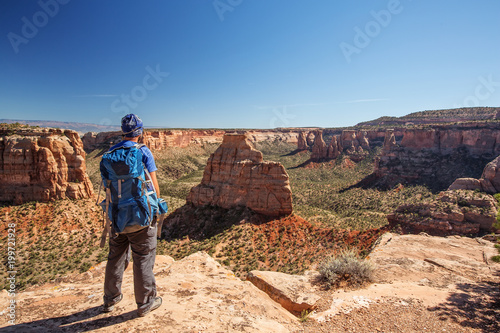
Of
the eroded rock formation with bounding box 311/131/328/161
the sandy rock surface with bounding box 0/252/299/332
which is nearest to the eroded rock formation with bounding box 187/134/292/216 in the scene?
the sandy rock surface with bounding box 0/252/299/332

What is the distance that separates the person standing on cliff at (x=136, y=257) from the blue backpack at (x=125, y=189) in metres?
0.15

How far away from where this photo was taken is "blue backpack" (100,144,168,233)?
14.7 feet

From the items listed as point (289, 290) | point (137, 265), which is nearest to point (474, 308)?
point (289, 290)

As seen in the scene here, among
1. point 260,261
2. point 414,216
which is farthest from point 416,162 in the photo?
point 260,261

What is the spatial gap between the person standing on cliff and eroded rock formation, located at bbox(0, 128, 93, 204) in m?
25.6

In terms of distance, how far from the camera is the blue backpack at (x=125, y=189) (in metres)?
4.49

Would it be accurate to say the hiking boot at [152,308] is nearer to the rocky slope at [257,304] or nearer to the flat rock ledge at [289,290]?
the rocky slope at [257,304]

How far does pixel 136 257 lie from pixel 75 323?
1385 millimetres

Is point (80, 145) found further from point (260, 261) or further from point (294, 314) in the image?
point (294, 314)

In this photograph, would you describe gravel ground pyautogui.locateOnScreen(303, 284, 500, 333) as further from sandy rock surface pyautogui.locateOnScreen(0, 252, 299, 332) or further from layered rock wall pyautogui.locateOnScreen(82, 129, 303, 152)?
layered rock wall pyautogui.locateOnScreen(82, 129, 303, 152)

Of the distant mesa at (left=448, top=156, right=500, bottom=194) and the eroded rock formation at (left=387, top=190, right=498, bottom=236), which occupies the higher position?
the distant mesa at (left=448, top=156, right=500, bottom=194)

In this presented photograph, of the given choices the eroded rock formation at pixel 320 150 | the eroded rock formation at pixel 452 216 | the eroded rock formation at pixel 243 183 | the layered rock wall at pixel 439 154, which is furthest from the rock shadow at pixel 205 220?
the eroded rock formation at pixel 320 150

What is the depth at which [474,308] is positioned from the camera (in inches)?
243

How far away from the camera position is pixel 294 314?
613 centimetres
